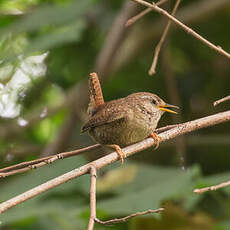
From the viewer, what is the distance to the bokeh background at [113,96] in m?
3.56

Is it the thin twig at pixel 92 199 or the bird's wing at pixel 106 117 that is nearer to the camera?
the thin twig at pixel 92 199

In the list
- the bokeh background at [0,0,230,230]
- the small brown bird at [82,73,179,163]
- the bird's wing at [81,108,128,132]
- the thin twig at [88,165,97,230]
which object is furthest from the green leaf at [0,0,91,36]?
the thin twig at [88,165,97,230]

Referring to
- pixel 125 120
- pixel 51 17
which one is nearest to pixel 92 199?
pixel 125 120

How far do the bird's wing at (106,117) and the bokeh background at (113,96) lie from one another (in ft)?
1.57

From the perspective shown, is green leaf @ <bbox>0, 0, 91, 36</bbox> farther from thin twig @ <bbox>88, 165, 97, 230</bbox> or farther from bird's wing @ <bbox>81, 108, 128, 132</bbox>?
thin twig @ <bbox>88, 165, 97, 230</bbox>

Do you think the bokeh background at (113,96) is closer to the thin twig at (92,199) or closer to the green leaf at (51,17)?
the green leaf at (51,17)

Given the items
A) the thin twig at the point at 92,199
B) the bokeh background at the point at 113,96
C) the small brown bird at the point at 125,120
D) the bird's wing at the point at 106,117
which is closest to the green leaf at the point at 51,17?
the bokeh background at the point at 113,96

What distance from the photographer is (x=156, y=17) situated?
16.4ft

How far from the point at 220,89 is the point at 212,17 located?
654mm

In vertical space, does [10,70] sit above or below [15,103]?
above

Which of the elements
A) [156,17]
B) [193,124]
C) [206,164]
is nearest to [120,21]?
[156,17]

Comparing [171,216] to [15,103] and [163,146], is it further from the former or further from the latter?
[15,103]

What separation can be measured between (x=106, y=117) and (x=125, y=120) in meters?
0.12

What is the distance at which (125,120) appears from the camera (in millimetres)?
3172
